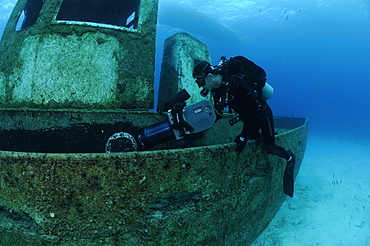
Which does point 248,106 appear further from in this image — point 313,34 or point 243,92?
point 313,34

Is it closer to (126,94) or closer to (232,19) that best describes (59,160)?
(126,94)

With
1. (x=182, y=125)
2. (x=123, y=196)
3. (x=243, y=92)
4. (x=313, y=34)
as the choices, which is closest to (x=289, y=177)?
(x=243, y=92)

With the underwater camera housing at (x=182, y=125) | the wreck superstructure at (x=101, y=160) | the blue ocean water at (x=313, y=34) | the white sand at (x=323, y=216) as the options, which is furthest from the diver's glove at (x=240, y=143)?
the blue ocean water at (x=313, y=34)

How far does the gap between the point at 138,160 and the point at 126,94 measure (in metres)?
2.21

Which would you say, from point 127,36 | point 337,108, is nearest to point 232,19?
point 127,36

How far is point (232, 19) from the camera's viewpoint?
34.9 m

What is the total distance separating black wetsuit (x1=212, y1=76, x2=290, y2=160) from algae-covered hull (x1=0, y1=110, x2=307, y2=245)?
0.69m

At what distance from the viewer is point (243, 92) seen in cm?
270

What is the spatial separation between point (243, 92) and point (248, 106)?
209 millimetres

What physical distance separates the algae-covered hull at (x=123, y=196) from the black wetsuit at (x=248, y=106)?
69 cm

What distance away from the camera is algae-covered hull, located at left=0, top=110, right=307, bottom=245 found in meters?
1.58

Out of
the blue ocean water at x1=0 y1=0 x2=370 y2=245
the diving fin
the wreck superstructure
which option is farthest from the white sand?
the diving fin

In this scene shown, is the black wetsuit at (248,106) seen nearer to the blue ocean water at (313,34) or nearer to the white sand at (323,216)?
the white sand at (323,216)

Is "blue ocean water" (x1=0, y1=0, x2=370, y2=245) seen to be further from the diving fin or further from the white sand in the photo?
the diving fin
